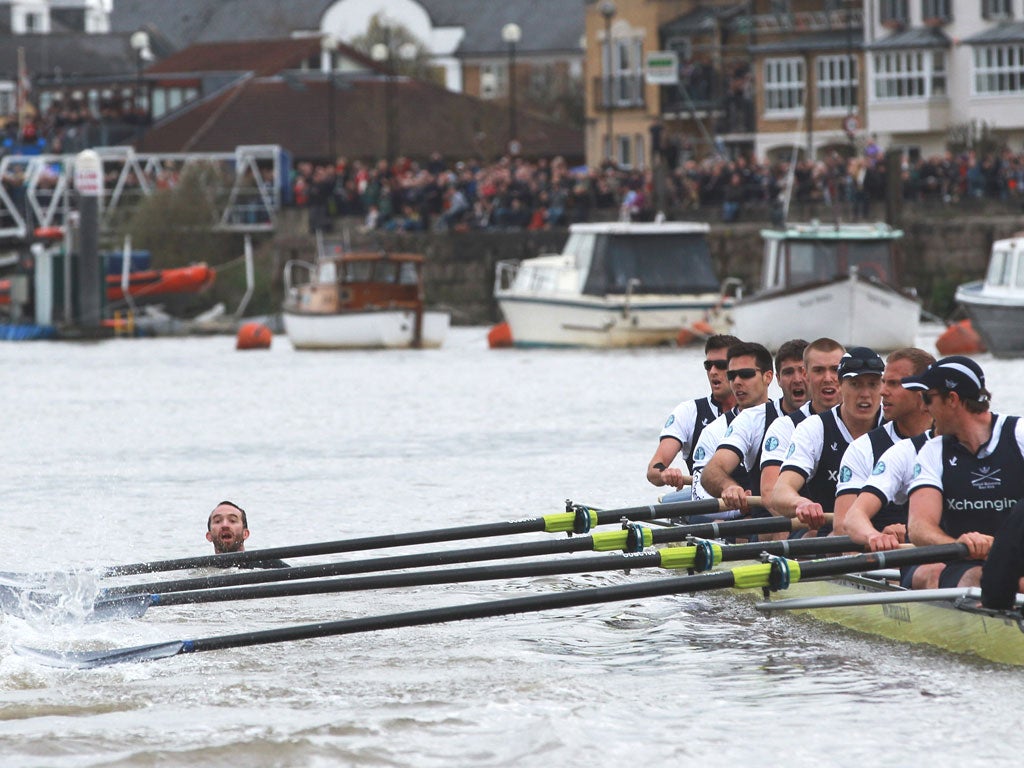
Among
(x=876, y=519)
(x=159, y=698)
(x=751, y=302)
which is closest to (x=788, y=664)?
(x=876, y=519)

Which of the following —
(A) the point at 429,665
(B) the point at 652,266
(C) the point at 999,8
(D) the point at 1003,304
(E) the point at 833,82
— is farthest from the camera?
(E) the point at 833,82

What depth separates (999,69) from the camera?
155ft

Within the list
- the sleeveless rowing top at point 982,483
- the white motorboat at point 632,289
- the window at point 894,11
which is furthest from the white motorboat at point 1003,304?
the window at point 894,11

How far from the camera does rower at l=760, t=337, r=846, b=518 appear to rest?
993cm

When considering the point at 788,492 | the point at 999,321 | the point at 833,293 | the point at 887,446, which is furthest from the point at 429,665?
the point at 833,293

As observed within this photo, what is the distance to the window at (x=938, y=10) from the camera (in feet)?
160

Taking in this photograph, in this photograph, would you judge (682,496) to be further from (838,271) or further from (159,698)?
(838,271)

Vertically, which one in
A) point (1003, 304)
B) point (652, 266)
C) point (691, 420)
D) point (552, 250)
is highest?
point (552, 250)

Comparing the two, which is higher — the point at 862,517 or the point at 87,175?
the point at 87,175

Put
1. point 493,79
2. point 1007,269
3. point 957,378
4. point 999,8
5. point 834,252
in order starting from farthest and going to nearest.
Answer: point 493,79, point 999,8, point 834,252, point 1007,269, point 957,378

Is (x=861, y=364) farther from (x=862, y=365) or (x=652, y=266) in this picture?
(x=652, y=266)

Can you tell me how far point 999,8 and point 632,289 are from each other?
18.4 metres

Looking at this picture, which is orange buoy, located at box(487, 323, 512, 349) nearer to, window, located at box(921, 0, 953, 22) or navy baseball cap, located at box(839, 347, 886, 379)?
window, located at box(921, 0, 953, 22)

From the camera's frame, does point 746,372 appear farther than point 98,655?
Yes
